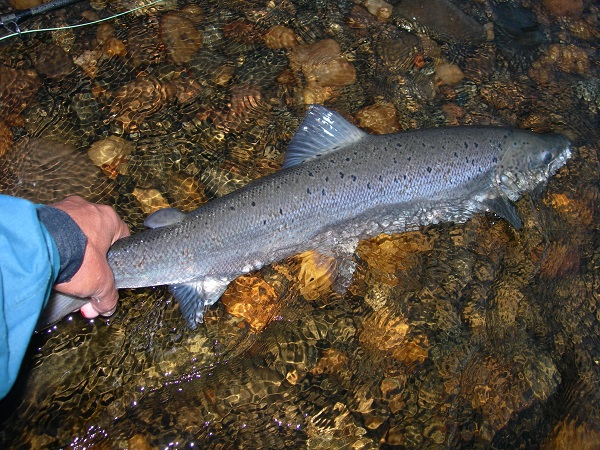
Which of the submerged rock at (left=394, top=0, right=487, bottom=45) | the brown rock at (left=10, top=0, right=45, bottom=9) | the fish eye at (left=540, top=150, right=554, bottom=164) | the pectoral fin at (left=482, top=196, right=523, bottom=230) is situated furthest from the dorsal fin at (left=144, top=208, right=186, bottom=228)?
the submerged rock at (left=394, top=0, right=487, bottom=45)

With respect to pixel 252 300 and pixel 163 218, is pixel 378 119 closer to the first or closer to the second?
pixel 252 300

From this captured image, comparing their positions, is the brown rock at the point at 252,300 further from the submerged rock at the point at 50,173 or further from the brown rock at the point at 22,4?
the brown rock at the point at 22,4

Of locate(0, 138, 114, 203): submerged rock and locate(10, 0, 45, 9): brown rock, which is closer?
locate(0, 138, 114, 203): submerged rock

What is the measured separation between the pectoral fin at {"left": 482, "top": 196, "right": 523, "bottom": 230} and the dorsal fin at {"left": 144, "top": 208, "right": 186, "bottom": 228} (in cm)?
274

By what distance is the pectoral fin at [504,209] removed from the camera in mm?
4113

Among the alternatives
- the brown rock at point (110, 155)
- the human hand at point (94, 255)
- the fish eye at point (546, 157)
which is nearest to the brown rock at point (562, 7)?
the fish eye at point (546, 157)

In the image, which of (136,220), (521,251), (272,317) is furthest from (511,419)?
(136,220)

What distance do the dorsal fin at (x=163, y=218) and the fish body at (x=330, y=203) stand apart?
27 mm

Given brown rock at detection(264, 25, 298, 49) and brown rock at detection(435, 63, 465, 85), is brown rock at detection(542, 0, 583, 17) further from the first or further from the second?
brown rock at detection(264, 25, 298, 49)

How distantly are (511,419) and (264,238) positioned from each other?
2281mm

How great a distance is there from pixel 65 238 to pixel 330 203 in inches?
78.7

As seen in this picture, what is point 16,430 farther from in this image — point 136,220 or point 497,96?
point 497,96

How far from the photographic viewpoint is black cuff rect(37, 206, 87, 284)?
2203 millimetres

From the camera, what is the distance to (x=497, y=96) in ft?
17.1
